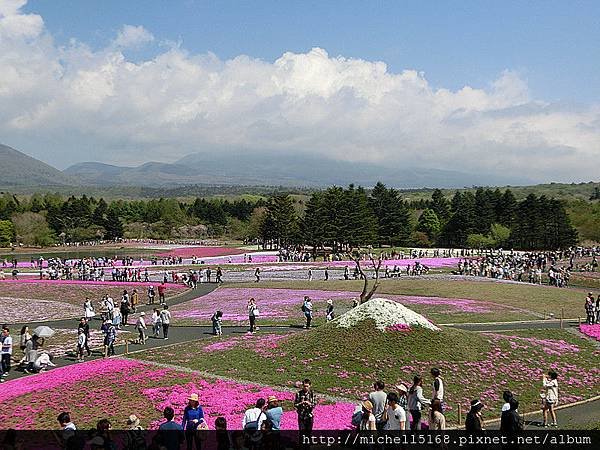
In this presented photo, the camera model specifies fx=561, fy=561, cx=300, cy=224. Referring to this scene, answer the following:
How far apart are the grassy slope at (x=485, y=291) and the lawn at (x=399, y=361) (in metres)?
15.7

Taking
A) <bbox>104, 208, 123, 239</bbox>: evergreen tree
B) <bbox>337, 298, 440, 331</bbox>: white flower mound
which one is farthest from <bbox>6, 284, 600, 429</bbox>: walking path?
<bbox>104, 208, 123, 239</bbox>: evergreen tree

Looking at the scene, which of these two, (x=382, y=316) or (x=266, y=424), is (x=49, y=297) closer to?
(x=382, y=316)

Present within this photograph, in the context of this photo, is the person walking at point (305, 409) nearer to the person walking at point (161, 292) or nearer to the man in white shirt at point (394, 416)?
the man in white shirt at point (394, 416)

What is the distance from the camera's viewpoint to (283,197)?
119688 mm

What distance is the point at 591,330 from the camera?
3444 cm

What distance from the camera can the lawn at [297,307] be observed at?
3900 cm

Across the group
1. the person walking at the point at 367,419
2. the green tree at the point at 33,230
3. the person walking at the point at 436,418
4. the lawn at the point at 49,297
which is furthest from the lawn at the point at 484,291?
the green tree at the point at 33,230

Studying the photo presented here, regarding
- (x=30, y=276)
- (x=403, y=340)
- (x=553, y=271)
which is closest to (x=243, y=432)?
(x=403, y=340)

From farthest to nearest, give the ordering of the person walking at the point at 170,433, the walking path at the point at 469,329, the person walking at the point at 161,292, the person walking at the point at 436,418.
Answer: the person walking at the point at 161,292, the walking path at the point at 469,329, the person walking at the point at 436,418, the person walking at the point at 170,433

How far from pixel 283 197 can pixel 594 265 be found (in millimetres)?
64531

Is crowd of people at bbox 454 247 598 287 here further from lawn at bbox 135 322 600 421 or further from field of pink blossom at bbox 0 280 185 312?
field of pink blossom at bbox 0 280 185 312

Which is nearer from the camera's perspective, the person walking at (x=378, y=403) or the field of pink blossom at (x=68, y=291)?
the person walking at (x=378, y=403)

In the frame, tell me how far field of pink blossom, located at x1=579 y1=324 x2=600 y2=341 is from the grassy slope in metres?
5.14

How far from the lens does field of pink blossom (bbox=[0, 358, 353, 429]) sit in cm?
1909
